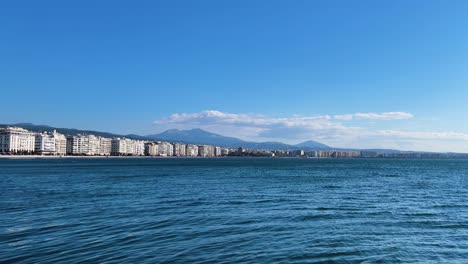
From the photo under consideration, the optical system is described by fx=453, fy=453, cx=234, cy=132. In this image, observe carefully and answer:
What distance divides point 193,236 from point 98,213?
8984 mm

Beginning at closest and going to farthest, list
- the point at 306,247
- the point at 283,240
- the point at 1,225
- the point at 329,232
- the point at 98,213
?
the point at 306,247
the point at 283,240
the point at 329,232
the point at 1,225
the point at 98,213

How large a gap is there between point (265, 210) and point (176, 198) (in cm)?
952

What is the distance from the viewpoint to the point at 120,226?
2053cm

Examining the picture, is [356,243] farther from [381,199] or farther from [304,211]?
[381,199]

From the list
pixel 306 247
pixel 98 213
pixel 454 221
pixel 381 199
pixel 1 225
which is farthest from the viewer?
pixel 381 199

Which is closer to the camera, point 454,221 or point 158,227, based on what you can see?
point 158,227

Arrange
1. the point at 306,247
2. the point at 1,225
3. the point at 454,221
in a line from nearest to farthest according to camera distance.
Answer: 1. the point at 306,247
2. the point at 1,225
3. the point at 454,221

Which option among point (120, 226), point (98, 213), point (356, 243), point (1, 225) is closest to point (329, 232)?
point (356, 243)

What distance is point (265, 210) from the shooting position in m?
26.3

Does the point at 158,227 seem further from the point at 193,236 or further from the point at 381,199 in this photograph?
the point at 381,199

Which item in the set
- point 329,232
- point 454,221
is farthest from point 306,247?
point 454,221

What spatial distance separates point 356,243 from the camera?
56.2ft

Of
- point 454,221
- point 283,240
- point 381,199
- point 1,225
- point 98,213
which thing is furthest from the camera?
point 381,199

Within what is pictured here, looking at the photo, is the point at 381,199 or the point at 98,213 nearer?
the point at 98,213
